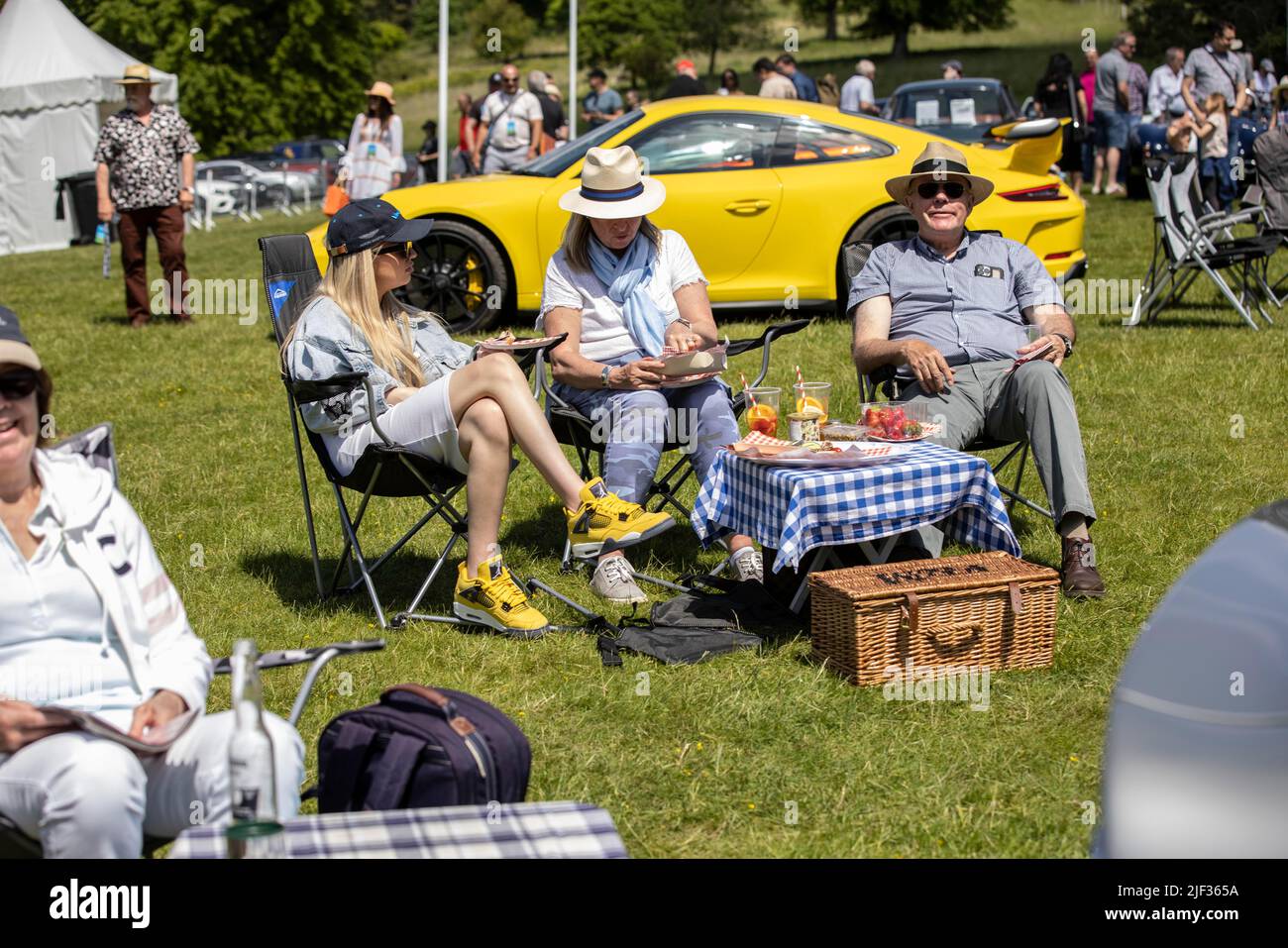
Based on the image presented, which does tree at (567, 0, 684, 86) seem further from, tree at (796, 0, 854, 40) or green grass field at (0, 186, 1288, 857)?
green grass field at (0, 186, 1288, 857)

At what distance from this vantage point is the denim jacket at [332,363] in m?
4.89

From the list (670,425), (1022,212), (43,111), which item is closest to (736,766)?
(670,425)

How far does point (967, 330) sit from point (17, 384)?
361cm

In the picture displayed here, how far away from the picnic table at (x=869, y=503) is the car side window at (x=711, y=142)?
5199mm

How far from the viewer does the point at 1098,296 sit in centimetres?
1087

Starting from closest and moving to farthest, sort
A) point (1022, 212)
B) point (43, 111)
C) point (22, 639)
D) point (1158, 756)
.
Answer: point (1158, 756), point (22, 639), point (1022, 212), point (43, 111)

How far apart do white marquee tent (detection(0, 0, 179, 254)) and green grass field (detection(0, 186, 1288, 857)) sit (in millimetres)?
11968

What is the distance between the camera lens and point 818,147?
973 centimetres

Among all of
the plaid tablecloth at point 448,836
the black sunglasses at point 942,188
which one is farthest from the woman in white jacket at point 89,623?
the black sunglasses at point 942,188

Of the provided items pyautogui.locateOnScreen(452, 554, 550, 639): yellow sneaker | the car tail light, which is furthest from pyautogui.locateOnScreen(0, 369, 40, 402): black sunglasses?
the car tail light

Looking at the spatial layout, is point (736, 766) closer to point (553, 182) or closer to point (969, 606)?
point (969, 606)

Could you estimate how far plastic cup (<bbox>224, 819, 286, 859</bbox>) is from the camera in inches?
82.0

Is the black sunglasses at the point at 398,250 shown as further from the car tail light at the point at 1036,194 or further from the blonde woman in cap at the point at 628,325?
the car tail light at the point at 1036,194

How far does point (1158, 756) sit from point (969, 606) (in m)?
2.53
